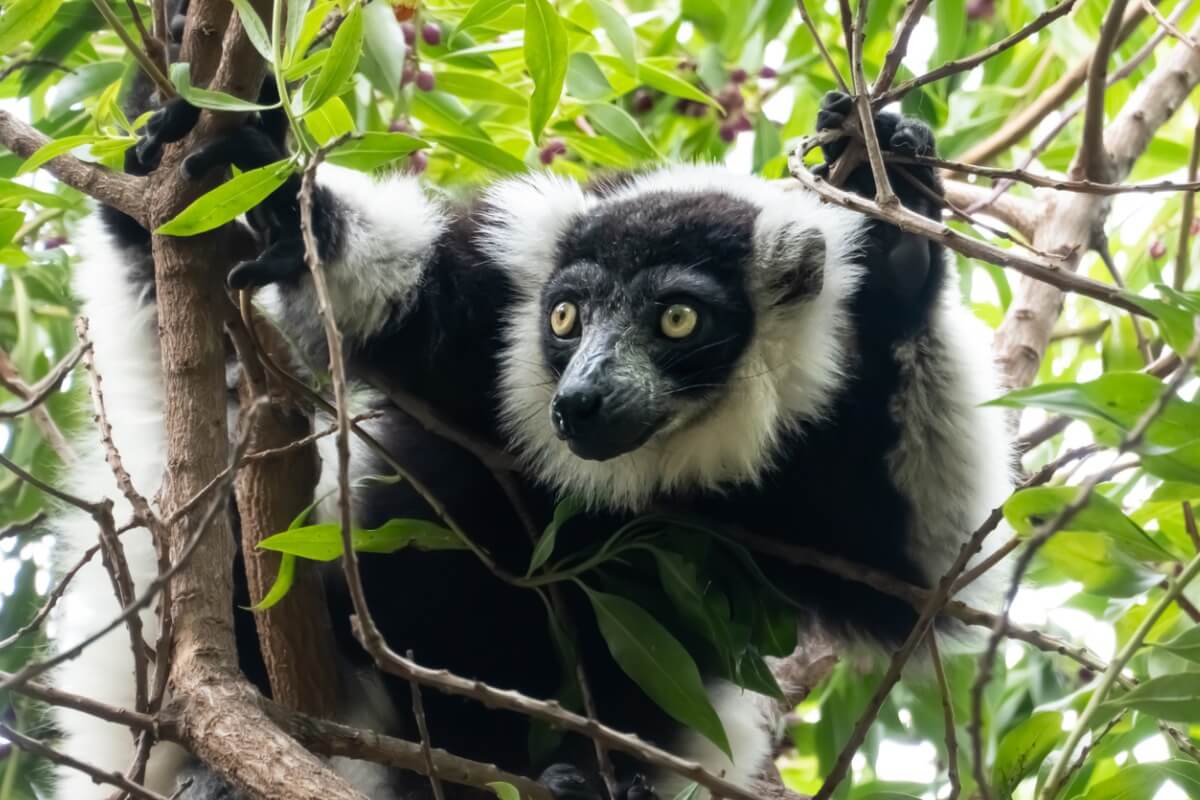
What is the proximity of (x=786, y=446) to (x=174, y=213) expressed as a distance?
63.8 inches

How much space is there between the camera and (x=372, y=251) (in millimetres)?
3197

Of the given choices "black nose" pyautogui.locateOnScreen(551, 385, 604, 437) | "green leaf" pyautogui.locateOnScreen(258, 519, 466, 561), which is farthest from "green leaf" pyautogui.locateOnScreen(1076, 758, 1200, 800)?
"green leaf" pyautogui.locateOnScreen(258, 519, 466, 561)

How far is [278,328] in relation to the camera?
115 inches

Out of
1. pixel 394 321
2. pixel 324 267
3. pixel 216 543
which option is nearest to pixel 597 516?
pixel 394 321

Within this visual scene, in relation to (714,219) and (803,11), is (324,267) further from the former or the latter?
(803,11)

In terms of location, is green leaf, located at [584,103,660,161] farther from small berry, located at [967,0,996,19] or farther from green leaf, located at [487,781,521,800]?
green leaf, located at [487,781,521,800]

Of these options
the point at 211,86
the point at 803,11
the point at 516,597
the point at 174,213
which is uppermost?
the point at 803,11

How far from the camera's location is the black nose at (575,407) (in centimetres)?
283

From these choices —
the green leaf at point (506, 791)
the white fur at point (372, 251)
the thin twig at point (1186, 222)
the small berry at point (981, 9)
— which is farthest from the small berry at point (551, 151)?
the green leaf at point (506, 791)

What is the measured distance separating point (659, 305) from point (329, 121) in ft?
2.90

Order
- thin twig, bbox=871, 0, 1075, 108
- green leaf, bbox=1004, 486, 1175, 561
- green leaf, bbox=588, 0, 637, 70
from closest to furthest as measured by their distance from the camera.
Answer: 1. green leaf, bbox=1004, 486, 1175, 561
2. thin twig, bbox=871, 0, 1075, 108
3. green leaf, bbox=588, 0, 637, 70

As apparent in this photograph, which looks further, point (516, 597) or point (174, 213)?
point (516, 597)

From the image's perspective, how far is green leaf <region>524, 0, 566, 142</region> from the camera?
2.91 metres

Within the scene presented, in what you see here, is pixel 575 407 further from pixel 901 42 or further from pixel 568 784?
pixel 901 42
